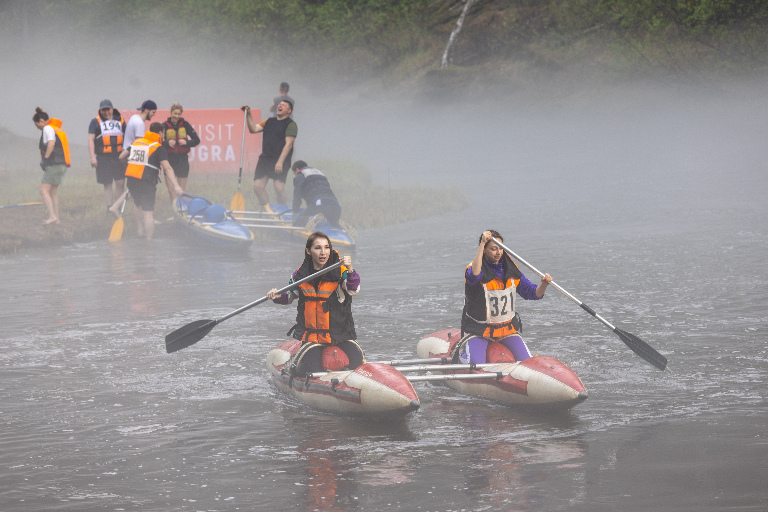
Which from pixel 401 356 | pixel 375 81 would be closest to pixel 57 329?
pixel 401 356

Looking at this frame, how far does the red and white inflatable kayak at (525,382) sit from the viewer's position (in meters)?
6.38

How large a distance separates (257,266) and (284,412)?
6788mm

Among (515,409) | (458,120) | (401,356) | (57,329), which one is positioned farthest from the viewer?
(458,120)

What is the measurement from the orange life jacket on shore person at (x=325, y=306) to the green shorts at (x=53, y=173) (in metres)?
9.19

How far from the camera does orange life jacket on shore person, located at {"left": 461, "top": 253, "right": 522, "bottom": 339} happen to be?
703 cm

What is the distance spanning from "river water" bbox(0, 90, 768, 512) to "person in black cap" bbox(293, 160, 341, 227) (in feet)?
2.26

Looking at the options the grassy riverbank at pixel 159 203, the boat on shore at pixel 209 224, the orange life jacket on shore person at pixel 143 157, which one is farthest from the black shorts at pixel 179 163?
the grassy riverbank at pixel 159 203

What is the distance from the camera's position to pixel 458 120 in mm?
40781

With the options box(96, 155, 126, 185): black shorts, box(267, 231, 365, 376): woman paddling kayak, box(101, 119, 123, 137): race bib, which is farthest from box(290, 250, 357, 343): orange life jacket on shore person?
box(96, 155, 126, 185): black shorts

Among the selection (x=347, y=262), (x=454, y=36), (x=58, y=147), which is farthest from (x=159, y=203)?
(x=454, y=36)

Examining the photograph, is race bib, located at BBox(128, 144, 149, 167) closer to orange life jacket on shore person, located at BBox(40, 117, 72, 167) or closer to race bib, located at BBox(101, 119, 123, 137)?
race bib, located at BBox(101, 119, 123, 137)

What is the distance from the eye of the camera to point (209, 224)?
14.5 metres

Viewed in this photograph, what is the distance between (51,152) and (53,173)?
1.29 feet

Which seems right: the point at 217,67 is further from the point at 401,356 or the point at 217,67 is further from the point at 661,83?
the point at 401,356
